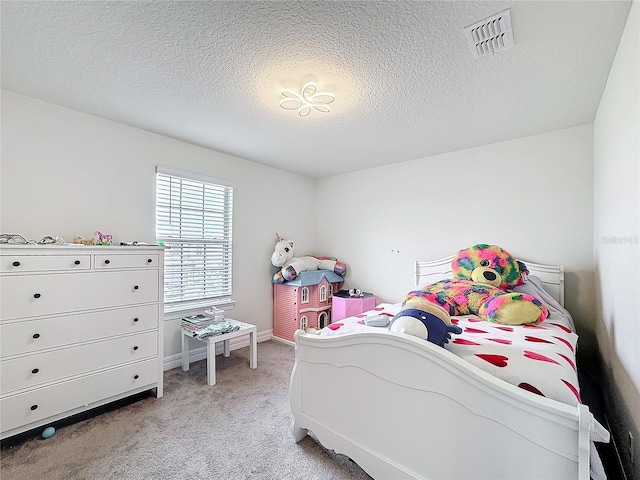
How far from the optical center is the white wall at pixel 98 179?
209 centimetres

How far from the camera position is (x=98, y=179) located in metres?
2.46

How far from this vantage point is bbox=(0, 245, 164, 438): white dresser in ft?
5.61

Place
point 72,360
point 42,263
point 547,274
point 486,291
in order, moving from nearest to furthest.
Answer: point 42,263 → point 72,360 → point 486,291 → point 547,274

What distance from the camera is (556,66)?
5.59 feet

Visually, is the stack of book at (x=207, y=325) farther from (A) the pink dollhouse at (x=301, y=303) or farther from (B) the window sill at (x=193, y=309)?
(A) the pink dollhouse at (x=301, y=303)

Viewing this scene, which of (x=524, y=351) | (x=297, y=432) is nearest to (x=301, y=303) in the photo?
(x=297, y=432)

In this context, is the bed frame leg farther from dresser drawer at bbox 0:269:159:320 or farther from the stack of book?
dresser drawer at bbox 0:269:159:320

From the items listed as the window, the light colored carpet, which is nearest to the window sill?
the window

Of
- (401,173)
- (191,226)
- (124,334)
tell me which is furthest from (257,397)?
(401,173)

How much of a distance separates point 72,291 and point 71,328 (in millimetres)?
250

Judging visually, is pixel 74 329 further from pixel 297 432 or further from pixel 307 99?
pixel 307 99

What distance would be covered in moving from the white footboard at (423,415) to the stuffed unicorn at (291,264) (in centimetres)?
188

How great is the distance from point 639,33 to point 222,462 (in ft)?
9.58

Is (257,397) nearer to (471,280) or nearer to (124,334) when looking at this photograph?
(124,334)
